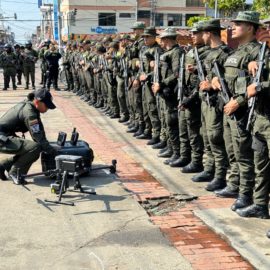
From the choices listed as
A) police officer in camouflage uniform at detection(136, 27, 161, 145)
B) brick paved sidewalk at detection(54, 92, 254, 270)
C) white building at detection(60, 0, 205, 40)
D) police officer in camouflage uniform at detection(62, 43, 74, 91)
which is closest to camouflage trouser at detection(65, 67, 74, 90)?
police officer in camouflage uniform at detection(62, 43, 74, 91)

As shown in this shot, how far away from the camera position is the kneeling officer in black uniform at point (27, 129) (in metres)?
6.23

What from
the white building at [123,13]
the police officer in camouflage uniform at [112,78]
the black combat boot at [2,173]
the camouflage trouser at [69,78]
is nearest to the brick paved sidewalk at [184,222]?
the black combat boot at [2,173]

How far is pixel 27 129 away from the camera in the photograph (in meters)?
6.45

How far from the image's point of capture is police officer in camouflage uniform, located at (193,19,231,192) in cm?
561

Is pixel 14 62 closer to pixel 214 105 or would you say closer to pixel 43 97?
pixel 43 97

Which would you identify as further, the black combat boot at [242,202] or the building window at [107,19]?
the building window at [107,19]

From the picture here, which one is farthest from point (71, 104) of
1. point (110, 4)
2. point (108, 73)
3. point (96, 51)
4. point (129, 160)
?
point (110, 4)

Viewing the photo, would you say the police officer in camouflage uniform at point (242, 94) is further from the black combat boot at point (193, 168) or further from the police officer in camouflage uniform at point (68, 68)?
the police officer in camouflage uniform at point (68, 68)

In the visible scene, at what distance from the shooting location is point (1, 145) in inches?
248

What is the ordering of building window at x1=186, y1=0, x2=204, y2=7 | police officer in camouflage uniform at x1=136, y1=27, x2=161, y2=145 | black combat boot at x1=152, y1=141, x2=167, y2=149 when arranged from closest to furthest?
police officer in camouflage uniform at x1=136, y1=27, x2=161, y2=145
black combat boot at x1=152, y1=141, x2=167, y2=149
building window at x1=186, y1=0, x2=204, y2=7

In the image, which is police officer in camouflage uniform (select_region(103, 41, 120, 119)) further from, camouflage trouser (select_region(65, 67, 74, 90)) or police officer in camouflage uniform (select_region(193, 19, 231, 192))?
camouflage trouser (select_region(65, 67, 74, 90))

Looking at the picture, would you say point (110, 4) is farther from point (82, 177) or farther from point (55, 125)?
point (82, 177)

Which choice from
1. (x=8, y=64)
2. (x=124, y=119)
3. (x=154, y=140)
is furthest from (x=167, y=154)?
(x=8, y=64)

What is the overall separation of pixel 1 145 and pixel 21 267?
263cm
